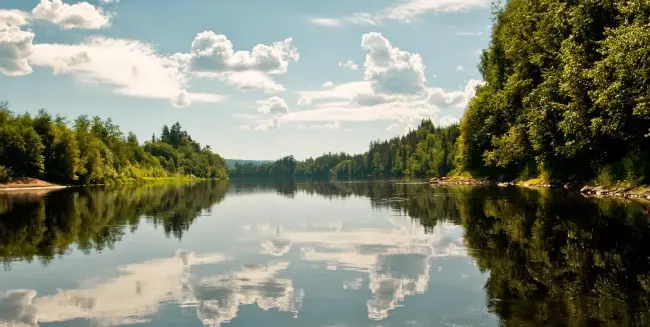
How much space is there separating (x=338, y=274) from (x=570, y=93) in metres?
42.2

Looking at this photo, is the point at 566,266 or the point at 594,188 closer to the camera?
the point at 566,266

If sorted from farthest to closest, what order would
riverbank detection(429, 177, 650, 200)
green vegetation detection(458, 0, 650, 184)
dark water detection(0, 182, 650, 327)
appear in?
riverbank detection(429, 177, 650, 200) → green vegetation detection(458, 0, 650, 184) → dark water detection(0, 182, 650, 327)

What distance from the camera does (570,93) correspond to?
50094 mm

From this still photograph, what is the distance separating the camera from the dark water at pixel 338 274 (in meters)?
11.8

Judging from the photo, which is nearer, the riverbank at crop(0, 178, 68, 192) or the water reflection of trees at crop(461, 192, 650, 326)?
the water reflection of trees at crop(461, 192, 650, 326)

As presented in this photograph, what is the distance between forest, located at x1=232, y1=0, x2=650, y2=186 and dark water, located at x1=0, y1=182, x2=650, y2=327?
15.7 m

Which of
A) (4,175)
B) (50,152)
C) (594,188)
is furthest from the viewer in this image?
(50,152)

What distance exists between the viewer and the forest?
41.1 metres

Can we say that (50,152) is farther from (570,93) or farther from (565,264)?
(565,264)

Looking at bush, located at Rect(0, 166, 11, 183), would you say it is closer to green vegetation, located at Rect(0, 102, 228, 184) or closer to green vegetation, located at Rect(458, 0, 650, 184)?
green vegetation, located at Rect(0, 102, 228, 184)

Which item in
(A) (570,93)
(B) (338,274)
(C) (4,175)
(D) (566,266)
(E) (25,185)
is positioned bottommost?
(B) (338,274)

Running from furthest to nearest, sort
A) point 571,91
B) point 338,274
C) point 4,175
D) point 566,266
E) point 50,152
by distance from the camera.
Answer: point 50,152, point 4,175, point 571,91, point 338,274, point 566,266

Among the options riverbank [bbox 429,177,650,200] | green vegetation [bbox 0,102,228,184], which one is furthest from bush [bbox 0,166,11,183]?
riverbank [bbox 429,177,650,200]

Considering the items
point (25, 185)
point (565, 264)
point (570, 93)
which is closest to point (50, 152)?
point (25, 185)
